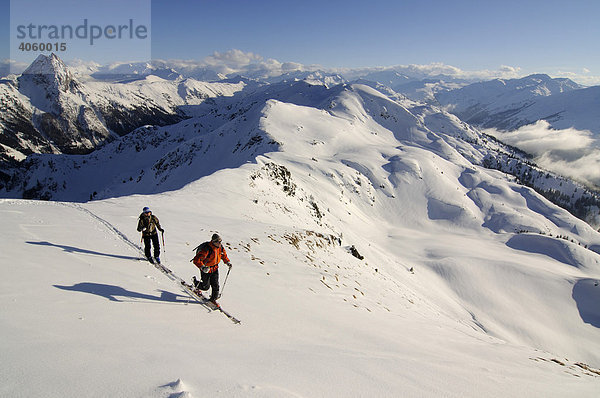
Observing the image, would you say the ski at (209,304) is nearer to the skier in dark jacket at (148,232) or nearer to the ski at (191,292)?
the ski at (191,292)

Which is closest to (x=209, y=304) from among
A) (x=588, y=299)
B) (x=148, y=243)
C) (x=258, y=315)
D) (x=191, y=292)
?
(x=191, y=292)

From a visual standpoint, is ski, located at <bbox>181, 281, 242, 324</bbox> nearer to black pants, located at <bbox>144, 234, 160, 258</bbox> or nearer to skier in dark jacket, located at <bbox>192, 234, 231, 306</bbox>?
skier in dark jacket, located at <bbox>192, 234, 231, 306</bbox>

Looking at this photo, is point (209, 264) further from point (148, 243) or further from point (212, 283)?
point (148, 243)

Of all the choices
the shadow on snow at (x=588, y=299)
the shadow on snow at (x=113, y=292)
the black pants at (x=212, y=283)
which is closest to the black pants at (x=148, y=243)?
the shadow on snow at (x=113, y=292)

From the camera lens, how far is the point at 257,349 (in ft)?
22.8

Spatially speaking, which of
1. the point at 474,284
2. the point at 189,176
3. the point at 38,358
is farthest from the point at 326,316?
the point at 189,176

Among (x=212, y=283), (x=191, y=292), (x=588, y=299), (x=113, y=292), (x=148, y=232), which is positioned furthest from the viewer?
(x=588, y=299)

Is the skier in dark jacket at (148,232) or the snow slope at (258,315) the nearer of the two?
the snow slope at (258,315)

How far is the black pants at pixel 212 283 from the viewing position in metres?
9.32

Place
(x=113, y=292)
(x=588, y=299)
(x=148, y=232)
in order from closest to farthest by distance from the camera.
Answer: (x=113, y=292), (x=148, y=232), (x=588, y=299)

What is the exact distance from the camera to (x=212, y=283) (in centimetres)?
937

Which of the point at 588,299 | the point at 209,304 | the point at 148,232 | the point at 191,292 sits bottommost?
the point at 588,299

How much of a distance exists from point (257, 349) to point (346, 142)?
114 m

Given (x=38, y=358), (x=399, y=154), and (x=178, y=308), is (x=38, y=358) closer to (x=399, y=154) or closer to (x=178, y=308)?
(x=178, y=308)
